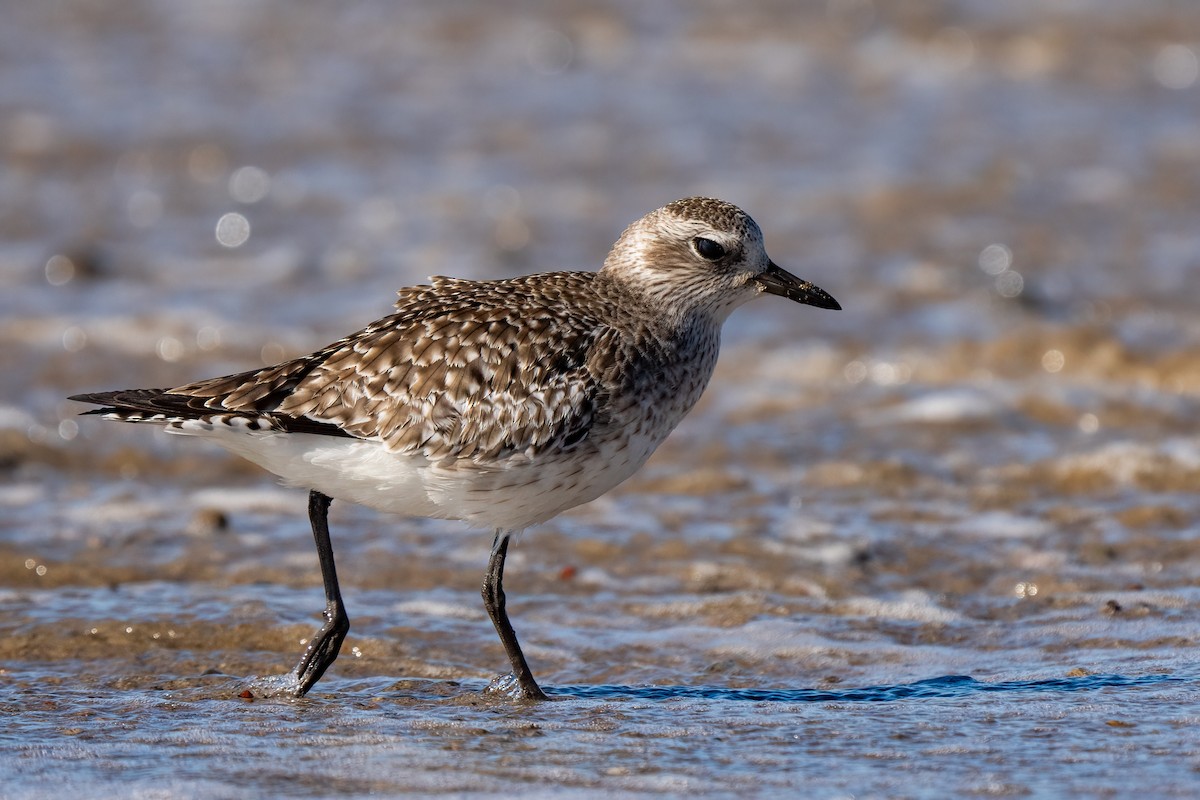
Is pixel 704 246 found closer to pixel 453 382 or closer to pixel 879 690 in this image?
pixel 453 382

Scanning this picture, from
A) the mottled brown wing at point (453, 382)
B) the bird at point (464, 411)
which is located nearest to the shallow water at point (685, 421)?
the bird at point (464, 411)

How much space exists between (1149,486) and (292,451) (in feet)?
16.0

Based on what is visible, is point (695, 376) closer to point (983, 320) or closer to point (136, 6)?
point (983, 320)

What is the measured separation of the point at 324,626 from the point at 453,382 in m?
1.08

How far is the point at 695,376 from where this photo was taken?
681 centimetres

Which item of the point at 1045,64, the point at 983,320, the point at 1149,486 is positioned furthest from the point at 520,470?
the point at 1045,64

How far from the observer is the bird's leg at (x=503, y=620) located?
6.33 meters

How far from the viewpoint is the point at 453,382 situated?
6352mm

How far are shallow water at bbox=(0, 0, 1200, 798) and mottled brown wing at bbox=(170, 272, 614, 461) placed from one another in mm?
1020

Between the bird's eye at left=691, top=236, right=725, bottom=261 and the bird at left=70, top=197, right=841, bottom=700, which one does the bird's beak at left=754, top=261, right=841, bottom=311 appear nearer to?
the bird's eye at left=691, top=236, right=725, bottom=261

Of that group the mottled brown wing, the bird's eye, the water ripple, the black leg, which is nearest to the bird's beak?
the bird's eye

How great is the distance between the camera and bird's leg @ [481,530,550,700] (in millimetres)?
6328

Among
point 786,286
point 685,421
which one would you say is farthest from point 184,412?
point 685,421

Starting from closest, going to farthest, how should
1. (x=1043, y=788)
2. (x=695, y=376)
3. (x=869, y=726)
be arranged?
(x=1043, y=788), (x=869, y=726), (x=695, y=376)
